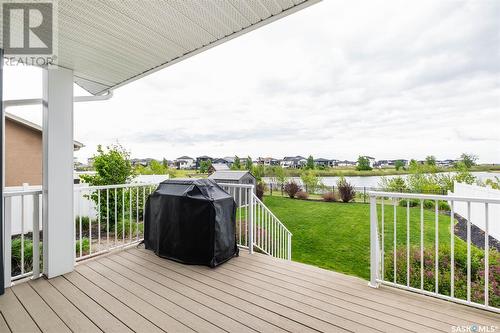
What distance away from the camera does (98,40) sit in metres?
2.15

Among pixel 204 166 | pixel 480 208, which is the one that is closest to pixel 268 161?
pixel 204 166

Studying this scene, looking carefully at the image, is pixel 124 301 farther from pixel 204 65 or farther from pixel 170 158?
pixel 170 158

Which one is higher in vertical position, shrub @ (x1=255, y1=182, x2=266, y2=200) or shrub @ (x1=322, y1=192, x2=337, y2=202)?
shrub @ (x1=255, y1=182, x2=266, y2=200)

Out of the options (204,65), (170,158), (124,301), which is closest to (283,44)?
(204,65)

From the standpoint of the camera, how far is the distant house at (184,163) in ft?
49.3

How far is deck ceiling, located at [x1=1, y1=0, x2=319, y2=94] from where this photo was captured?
1681mm

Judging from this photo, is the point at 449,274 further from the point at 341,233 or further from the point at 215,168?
the point at 215,168

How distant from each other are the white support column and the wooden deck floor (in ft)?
0.78

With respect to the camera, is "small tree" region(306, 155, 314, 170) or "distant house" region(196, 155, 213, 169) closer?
"distant house" region(196, 155, 213, 169)

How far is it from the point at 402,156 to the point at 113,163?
14195 millimetres

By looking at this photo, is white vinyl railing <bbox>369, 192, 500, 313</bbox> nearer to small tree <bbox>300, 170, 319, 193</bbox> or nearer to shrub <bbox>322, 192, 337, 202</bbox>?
shrub <bbox>322, 192, 337, 202</bbox>

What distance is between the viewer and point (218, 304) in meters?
2.05

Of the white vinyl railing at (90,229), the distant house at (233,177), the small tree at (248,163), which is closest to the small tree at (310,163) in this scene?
the small tree at (248,163)

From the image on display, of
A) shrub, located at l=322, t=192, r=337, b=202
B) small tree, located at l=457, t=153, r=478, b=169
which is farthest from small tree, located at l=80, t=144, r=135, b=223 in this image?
small tree, located at l=457, t=153, r=478, b=169
